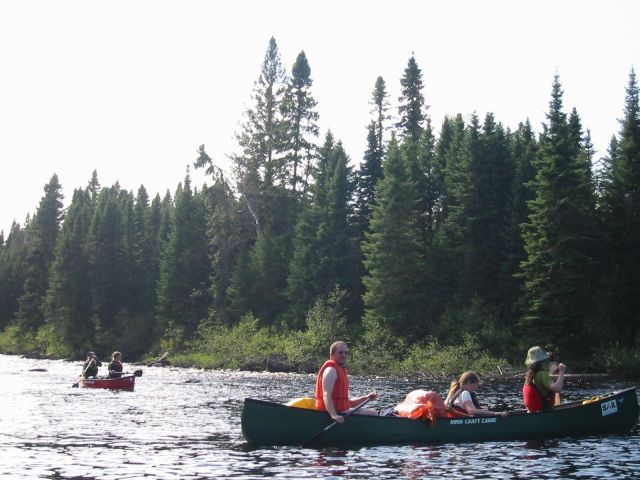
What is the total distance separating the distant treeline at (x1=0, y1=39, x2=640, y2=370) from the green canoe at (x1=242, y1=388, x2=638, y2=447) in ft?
84.7

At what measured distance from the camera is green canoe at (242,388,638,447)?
16828mm

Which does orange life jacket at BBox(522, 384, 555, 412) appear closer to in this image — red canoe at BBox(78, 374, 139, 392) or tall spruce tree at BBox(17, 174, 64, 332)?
red canoe at BBox(78, 374, 139, 392)

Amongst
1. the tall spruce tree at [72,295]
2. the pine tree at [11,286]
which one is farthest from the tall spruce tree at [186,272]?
the pine tree at [11,286]

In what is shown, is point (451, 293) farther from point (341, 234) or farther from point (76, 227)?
point (76, 227)

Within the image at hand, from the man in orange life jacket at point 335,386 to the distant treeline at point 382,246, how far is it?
29.1 m

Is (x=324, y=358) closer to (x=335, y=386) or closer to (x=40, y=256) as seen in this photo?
(x=335, y=386)

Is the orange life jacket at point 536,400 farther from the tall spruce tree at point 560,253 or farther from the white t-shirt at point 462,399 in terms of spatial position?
the tall spruce tree at point 560,253

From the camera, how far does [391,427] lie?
1711 cm

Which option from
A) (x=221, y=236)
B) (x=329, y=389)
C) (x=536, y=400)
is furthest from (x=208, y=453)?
(x=221, y=236)

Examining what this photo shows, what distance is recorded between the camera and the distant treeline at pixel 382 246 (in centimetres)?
4506

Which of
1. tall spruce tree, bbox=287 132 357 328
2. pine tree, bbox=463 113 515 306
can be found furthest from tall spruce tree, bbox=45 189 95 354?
pine tree, bbox=463 113 515 306

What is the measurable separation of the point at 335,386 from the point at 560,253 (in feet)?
100

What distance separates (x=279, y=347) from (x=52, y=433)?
3734 cm

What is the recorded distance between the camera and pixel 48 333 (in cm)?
8050
